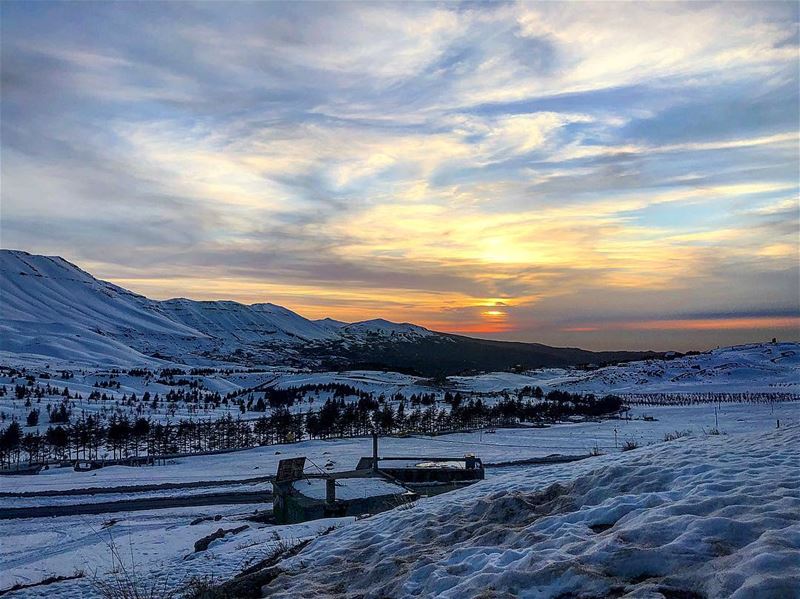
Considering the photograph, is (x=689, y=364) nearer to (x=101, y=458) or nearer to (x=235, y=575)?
(x=101, y=458)

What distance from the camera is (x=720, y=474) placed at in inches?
324

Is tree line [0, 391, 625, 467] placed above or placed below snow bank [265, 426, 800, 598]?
below

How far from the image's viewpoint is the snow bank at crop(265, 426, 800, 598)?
17.8 feet

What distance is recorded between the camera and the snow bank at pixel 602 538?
5414mm

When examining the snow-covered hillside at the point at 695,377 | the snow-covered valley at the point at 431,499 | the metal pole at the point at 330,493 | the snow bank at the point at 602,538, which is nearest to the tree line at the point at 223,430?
the snow-covered valley at the point at 431,499

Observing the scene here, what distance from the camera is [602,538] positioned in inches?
261

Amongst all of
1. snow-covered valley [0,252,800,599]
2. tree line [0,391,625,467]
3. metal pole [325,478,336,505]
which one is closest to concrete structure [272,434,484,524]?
metal pole [325,478,336,505]

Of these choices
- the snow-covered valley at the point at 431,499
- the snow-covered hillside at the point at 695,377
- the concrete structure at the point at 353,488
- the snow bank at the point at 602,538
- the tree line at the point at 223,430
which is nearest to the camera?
the snow bank at the point at 602,538

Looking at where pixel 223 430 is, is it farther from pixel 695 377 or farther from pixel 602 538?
pixel 695 377

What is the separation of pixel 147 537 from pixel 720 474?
25.5m

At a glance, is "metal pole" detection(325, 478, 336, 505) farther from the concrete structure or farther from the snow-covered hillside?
the snow-covered hillside

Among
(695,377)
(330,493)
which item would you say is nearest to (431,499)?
(330,493)

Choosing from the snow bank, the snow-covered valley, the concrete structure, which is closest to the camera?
the snow bank

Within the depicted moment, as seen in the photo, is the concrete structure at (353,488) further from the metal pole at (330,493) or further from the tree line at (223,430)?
the tree line at (223,430)
